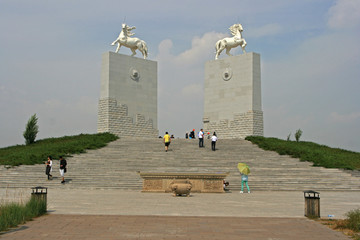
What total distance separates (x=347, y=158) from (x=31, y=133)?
21907mm

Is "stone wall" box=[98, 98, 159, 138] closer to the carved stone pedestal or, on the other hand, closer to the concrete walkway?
the carved stone pedestal

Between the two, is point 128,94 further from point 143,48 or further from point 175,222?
point 175,222

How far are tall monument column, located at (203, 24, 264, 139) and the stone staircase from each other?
25.8 ft

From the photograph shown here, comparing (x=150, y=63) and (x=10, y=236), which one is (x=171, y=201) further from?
(x=150, y=63)

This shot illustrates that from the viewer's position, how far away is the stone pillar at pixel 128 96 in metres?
36.3

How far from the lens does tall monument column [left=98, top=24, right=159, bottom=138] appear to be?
36.3m

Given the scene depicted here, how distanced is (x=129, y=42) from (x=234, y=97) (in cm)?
977

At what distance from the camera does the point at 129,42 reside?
3822 cm

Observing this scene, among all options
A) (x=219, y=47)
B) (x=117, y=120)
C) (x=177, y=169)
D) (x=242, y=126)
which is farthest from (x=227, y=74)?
(x=177, y=169)

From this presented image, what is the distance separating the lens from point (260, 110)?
3759 cm

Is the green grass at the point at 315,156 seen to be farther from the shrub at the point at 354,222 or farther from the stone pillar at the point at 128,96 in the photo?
the shrub at the point at 354,222

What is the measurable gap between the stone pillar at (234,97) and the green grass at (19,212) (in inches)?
1104

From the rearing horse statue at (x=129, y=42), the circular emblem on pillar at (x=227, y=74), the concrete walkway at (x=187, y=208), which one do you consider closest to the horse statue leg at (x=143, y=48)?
the rearing horse statue at (x=129, y=42)

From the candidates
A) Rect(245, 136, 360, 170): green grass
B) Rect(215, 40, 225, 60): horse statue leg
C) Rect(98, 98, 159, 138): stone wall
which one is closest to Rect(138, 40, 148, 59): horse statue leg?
Rect(98, 98, 159, 138): stone wall
